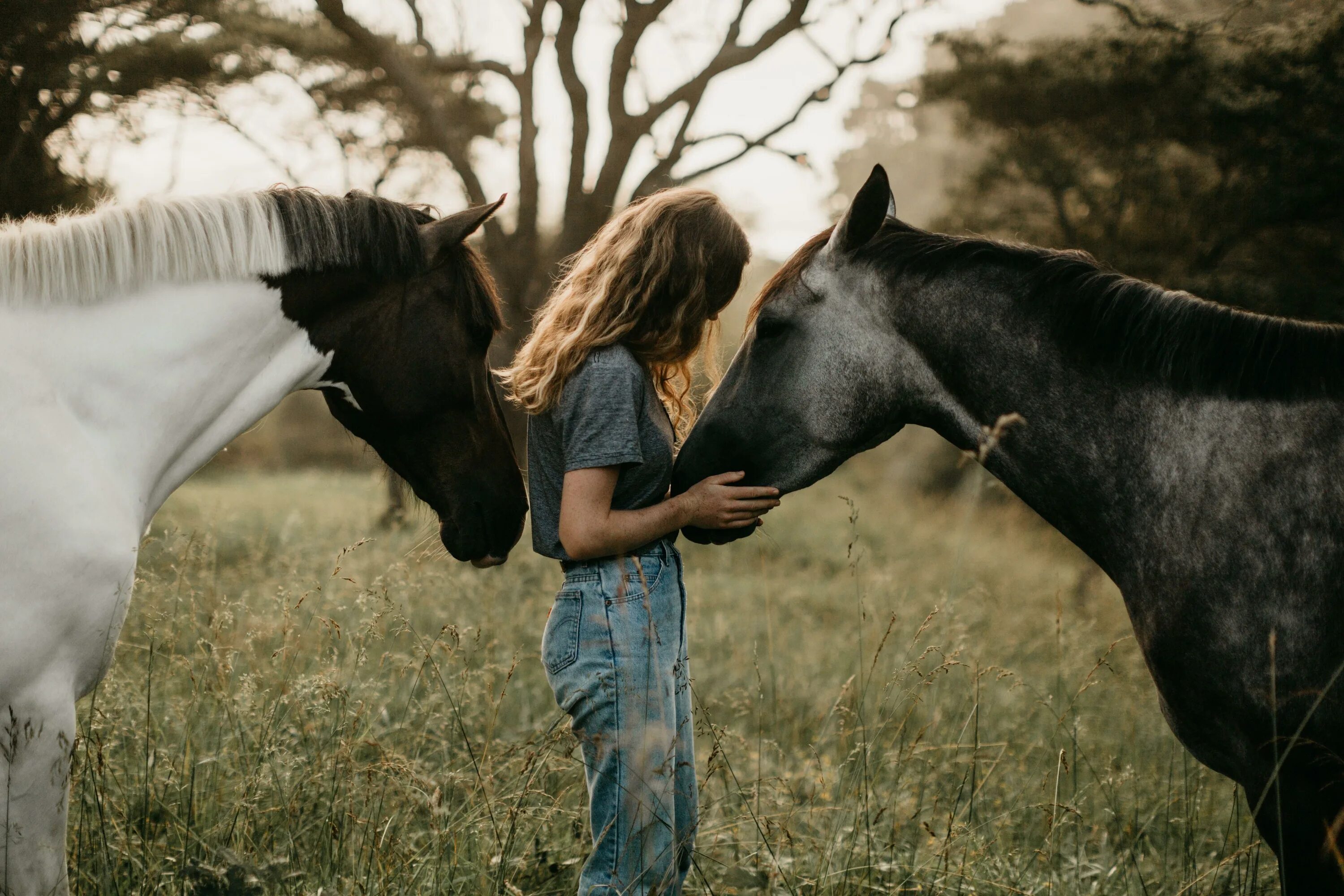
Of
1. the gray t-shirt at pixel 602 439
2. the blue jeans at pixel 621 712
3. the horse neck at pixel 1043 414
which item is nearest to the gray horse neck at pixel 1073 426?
the horse neck at pixel 1043 414

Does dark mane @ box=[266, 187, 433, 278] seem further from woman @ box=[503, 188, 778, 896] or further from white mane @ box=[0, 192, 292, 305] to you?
woman @ box=[503, 188, 778, 896]

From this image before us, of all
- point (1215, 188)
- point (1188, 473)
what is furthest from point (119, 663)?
point (1215, 188)

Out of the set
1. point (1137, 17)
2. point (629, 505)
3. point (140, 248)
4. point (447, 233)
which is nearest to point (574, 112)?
point (1137, 17)

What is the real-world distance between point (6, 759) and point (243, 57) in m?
8.60

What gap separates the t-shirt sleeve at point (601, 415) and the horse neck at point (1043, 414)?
0.75 metres

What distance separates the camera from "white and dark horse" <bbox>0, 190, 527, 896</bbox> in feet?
5.86

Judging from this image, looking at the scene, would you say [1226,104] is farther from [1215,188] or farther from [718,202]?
[718,202]

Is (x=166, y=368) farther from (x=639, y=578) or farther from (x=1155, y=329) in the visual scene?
(x=1155, y=329)

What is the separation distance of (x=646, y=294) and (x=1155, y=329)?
117 centimetres

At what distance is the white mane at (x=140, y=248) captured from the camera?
6.46ft

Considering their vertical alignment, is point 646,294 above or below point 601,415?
above

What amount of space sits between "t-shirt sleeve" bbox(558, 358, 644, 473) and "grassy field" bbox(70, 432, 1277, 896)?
56cm

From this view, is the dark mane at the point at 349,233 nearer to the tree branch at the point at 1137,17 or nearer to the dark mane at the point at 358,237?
the dark mane at the point at 358,237

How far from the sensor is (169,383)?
2053 millimetres
